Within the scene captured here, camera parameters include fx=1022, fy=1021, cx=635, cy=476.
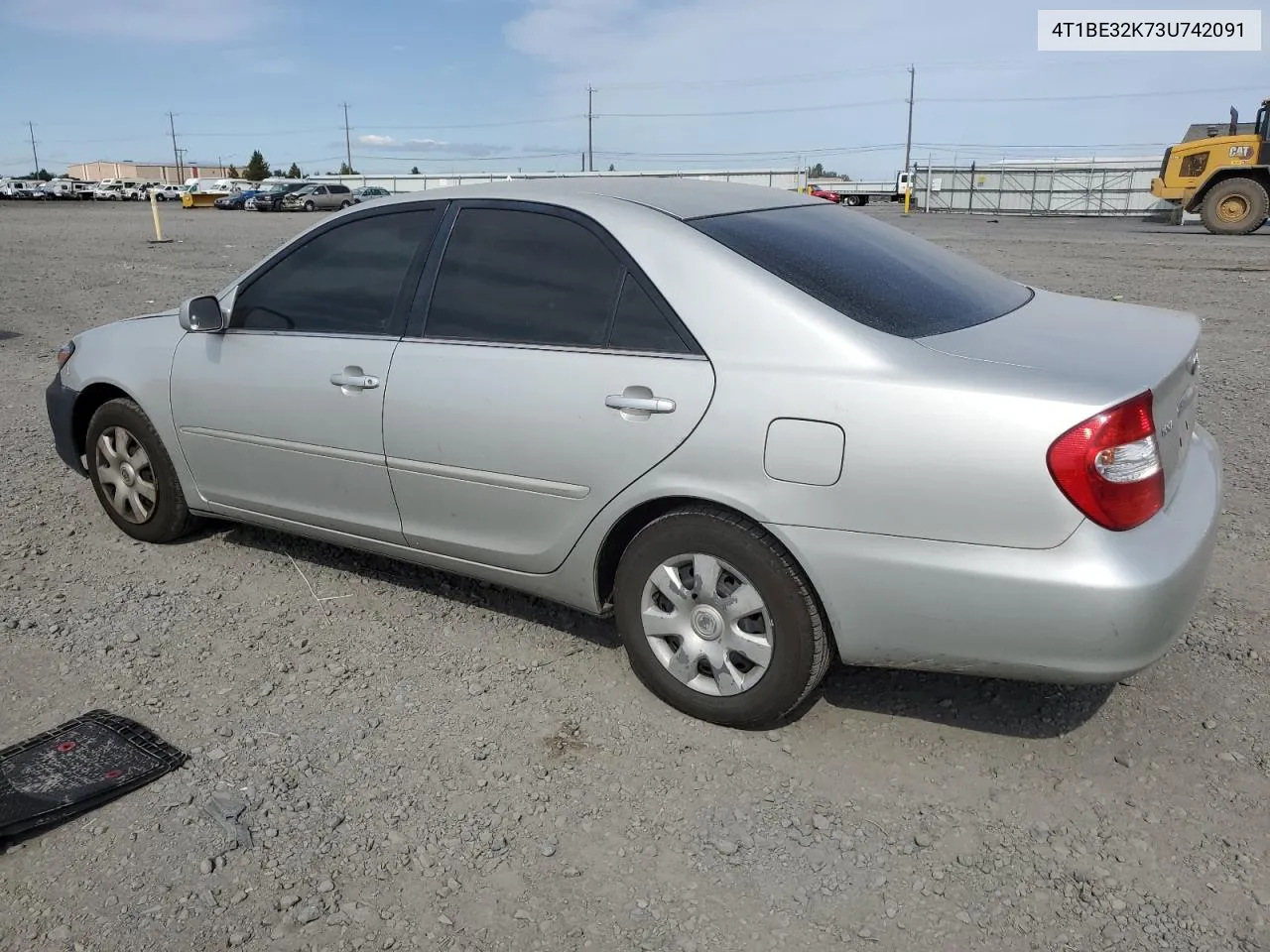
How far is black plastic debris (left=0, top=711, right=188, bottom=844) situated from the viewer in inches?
108

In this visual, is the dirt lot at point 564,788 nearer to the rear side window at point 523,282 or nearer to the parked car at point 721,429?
the parked car at point 721,429

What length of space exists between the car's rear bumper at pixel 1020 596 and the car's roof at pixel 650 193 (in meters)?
1.26

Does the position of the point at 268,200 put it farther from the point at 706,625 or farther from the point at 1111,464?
the point at 1111,464

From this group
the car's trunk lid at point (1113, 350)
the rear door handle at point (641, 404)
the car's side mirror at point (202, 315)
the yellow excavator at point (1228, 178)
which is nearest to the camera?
the car's trunk lid at point (1113, 350)

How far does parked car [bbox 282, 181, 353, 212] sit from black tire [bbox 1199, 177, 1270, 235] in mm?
34548

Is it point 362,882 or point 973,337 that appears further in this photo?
point 973,337

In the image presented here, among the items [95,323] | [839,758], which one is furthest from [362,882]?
[95,323]

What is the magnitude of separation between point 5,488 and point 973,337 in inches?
201

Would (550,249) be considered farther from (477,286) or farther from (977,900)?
(977,900)

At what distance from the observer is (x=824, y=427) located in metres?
2.75

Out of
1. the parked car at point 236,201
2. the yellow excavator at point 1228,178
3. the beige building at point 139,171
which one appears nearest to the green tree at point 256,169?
the beige building at point 139,171

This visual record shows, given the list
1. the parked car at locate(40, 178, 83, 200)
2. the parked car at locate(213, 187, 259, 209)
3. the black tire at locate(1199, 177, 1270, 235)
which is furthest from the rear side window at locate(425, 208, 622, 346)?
the parked car at locate(40, 178, 83, 200)

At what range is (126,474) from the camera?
15.3 feet

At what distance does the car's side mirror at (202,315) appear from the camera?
4070 millimetres
